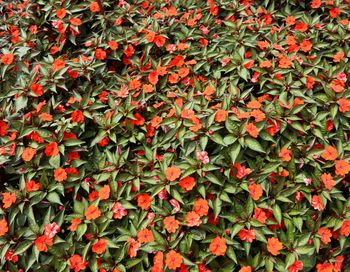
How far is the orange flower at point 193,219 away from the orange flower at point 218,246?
12 centimetres

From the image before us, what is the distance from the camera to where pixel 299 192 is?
219cm

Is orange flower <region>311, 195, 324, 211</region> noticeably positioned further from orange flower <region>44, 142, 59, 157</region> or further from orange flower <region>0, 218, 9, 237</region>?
orange flower <region>0, 218, 9, 237</region>

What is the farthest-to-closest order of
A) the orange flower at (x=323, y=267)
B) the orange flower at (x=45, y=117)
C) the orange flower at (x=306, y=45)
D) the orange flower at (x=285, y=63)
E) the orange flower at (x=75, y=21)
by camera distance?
the orange flower at (x=75, y=21)
the orange flower at (x=306, y=45)
the orange flower at (x=285, y=63)
the orange flower at (x=45, y=117)
the orange flower at (x=323, y=267)

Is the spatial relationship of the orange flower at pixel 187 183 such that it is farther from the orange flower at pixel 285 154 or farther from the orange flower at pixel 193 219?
the orange flower at pixel 285 154

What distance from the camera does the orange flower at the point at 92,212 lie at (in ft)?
6.90

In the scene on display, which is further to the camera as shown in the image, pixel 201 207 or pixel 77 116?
pixel 77 116

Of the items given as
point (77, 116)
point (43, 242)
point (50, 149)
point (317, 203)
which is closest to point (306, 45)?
point (317, 203)

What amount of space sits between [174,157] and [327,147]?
0.84 m

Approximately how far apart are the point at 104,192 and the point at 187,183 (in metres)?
0.43

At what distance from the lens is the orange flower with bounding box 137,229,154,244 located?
2.05m

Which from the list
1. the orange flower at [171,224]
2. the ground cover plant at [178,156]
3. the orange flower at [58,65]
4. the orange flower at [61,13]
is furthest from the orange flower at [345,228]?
the orange flower at [61,13]

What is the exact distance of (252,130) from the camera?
2174 mm

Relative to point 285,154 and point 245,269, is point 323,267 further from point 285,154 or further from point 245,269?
point 285,154

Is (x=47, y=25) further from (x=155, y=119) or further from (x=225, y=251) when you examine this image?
(x=225, y=251)
